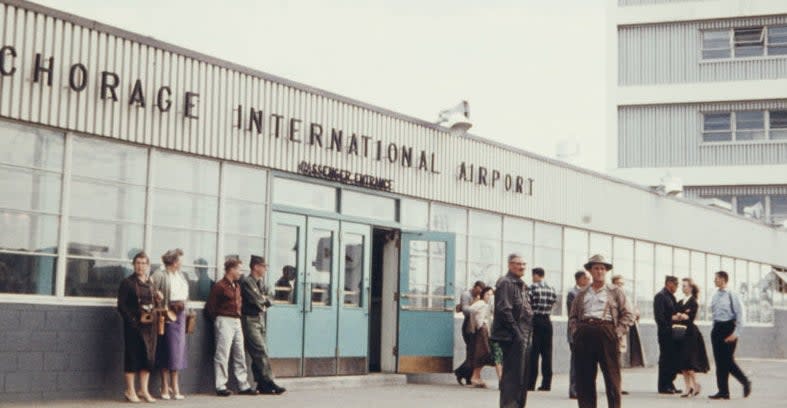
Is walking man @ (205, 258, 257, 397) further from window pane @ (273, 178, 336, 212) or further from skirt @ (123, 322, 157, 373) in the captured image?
window pane @ (273, 178, 336, 212)

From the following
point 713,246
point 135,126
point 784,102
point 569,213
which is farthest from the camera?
point 784,102

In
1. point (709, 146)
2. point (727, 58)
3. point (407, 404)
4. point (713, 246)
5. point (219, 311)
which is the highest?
point (727, 58)

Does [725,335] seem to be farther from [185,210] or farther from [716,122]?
[716,122]

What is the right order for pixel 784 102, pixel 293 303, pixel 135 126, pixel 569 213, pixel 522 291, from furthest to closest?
pixel 784 102
pixel 569 213
pixel 293 303
pixel 135 126
pixel 522 291

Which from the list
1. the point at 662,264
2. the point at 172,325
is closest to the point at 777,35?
the point at 662,264

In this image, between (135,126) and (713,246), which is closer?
(135,126)

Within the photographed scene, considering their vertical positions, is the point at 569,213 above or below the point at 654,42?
below

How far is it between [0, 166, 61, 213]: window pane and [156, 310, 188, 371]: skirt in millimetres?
2129

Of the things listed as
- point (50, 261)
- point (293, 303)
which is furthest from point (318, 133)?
point (50, 261)

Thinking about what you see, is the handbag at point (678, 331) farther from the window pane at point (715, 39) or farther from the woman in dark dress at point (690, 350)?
the window pane at point (715, 39)

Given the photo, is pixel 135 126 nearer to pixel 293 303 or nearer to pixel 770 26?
pixel 293 303

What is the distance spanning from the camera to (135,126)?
49.7ft

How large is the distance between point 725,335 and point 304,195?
22.7 feet

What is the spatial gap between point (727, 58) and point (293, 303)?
2507cm
